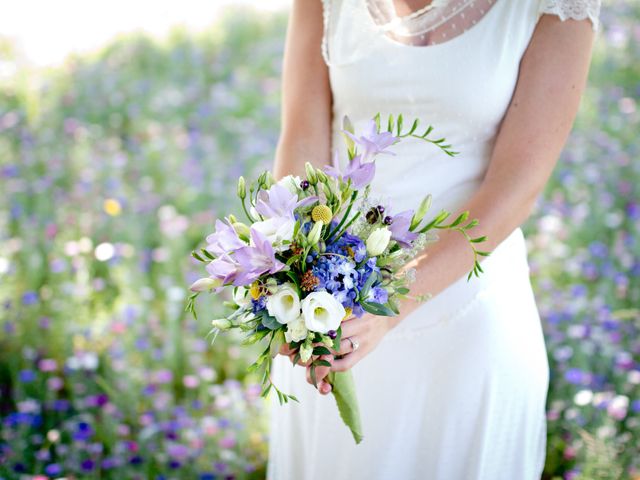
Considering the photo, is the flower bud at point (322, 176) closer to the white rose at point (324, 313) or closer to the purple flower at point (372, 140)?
the purple flower at point (372, 140)

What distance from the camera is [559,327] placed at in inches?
125

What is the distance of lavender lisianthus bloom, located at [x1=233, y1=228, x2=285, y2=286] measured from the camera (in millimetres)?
1304

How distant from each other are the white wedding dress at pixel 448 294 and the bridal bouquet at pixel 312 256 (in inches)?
17.3

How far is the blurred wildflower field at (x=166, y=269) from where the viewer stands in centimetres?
277

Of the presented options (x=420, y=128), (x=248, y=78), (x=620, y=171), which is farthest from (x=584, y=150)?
(x=420, y=128)

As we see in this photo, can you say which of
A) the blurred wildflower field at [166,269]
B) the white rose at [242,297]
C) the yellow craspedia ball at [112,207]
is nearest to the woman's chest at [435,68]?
the white rose at [242,297]

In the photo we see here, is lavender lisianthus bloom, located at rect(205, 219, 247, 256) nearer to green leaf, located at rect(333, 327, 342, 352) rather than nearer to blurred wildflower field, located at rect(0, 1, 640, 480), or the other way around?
green leaf, located at rect(333, 327, 342, 352)

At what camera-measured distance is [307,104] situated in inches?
80.7

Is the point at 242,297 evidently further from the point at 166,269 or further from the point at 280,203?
the point at 166,269

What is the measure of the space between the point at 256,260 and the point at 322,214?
0.15 meters

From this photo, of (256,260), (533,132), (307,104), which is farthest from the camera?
(307,104)

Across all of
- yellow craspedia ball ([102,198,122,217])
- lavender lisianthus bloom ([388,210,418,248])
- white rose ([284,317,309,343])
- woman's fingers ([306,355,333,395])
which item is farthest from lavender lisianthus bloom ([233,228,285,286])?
yellow craspedia ball ([102,198,122,217])

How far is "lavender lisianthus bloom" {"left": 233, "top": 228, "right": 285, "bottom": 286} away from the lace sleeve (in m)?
0.95
